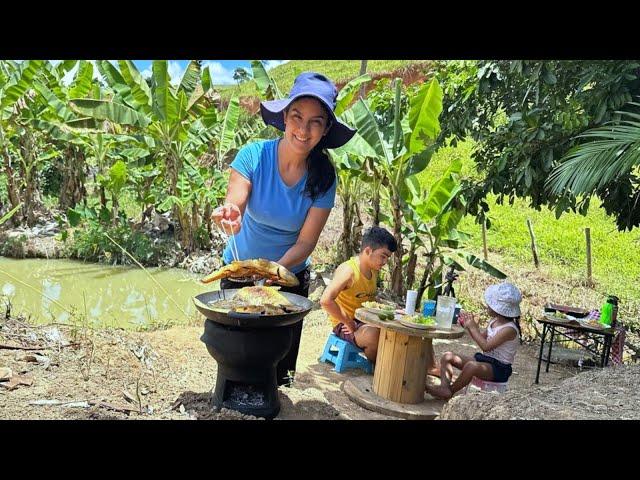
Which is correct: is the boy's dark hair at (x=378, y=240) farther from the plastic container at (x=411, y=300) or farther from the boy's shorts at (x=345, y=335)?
the boy's shorts at (x=345, y=335)

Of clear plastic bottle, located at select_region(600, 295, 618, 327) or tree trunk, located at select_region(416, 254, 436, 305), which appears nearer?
clear plastic bottle, located at select_region(600, 295, 618, 327)

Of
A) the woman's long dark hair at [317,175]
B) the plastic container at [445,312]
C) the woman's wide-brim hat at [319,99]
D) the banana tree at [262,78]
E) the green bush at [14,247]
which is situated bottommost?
the green bush at [14,247]

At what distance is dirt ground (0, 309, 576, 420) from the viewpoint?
127 inches

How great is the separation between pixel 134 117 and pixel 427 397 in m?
6.14

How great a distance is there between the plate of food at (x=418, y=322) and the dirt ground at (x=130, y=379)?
2.21 ft

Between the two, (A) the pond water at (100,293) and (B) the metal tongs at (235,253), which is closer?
(B) the metal tongs at (235,253)

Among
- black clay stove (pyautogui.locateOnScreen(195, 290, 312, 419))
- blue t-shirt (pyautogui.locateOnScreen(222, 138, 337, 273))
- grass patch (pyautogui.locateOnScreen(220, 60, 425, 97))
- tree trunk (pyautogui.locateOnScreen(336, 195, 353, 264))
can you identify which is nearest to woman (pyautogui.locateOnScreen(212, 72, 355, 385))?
blue t-shirt (pyautogui.locateOnScreen(222, 138, 337, 273))

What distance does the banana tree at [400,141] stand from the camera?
5.70 meters

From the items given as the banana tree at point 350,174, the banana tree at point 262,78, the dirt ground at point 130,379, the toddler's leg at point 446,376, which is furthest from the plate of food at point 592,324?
the banana tree at point 262,78

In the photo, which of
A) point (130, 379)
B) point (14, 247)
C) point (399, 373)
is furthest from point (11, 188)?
point (399, 373)

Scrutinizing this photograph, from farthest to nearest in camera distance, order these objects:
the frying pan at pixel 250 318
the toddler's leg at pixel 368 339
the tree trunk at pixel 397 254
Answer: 1. the tree trunk at pixel 397 254
2. the toddler's leg at pixel 368 339
3. the frying pan at pixel 250 318

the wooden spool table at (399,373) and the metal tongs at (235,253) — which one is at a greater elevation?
the metal tongs at (235,253)

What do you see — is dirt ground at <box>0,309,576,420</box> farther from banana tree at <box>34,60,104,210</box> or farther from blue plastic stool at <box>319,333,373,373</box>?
banana tree at <box>34,60,104,210</box>

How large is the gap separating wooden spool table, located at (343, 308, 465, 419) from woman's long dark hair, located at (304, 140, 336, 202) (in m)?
1.17
